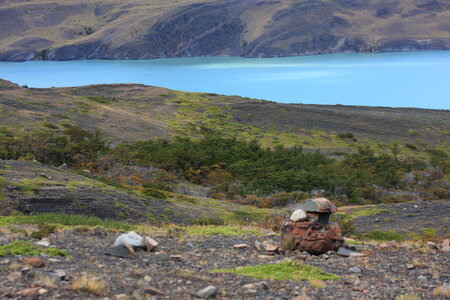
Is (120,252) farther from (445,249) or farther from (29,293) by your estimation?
(445,249)

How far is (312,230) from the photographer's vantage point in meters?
11.6

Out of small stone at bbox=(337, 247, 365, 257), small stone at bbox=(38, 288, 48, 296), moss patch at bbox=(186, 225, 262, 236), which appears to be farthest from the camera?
moss patch at bbox=(186, 225, 262, 236)

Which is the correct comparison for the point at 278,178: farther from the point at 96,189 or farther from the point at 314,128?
the point at 314,128

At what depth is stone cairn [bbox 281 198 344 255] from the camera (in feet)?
37.9

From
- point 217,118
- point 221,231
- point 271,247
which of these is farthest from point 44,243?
point 217,118

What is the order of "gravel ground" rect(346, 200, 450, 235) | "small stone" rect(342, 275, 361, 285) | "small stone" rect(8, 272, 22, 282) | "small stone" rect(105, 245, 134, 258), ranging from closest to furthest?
"small stone" rect(8, 272, 22, 282) → "small stone" rect(342, 275, 361, 285) → "small stone" rect(105, 245, 134, 258) → "gravel ground" rect(346, 200, 450, 235)

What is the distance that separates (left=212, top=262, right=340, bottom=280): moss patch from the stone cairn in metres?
1.58

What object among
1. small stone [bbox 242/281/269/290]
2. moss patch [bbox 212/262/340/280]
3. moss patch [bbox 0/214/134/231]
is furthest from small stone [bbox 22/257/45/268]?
moss patch [bbox 0/214/134/231]

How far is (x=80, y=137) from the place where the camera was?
41719 mm

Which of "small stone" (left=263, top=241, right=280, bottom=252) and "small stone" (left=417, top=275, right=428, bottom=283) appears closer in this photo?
"small stone" (left=417, top=275, right=428, bottom=283)

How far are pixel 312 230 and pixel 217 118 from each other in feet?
178

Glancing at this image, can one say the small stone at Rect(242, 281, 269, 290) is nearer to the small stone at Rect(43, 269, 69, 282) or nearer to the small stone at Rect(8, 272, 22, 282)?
the small stone at Rect(43, 269, 69, 282)

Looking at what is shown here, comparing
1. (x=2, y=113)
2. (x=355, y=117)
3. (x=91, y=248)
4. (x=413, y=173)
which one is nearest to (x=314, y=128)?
(x=355, y=117)

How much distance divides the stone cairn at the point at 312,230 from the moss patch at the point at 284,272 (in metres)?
1.58
